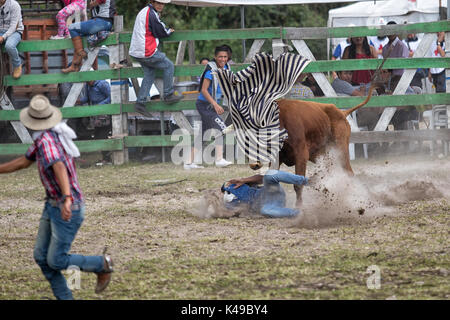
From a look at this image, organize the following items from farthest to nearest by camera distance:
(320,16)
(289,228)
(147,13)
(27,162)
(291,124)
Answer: (320,16) → (147,13) → (291,124) → (289,228) → (27,162)

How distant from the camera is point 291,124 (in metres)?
8.12

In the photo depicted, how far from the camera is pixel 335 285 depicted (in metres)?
5.26

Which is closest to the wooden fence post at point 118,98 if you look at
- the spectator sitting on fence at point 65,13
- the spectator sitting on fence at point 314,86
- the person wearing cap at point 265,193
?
the spectator sitting on fence at point 65,13

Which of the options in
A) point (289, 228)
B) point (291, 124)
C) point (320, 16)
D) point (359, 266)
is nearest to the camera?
point (359, 266)

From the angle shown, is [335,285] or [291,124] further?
[291,124]

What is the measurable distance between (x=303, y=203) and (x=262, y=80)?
1.45 meters

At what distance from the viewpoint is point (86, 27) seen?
12.8 meters

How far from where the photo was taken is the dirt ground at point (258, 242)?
534 centimetres

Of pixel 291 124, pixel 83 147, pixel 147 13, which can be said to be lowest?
pixel 83 147

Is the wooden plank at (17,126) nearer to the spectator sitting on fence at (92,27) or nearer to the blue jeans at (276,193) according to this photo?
the spectator sitting on fence at (92,27)

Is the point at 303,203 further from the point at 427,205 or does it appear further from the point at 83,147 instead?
the point at 83,147

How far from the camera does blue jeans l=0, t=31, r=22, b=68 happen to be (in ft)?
41.4

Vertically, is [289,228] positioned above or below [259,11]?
below

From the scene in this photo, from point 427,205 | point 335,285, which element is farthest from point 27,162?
point 427,205
